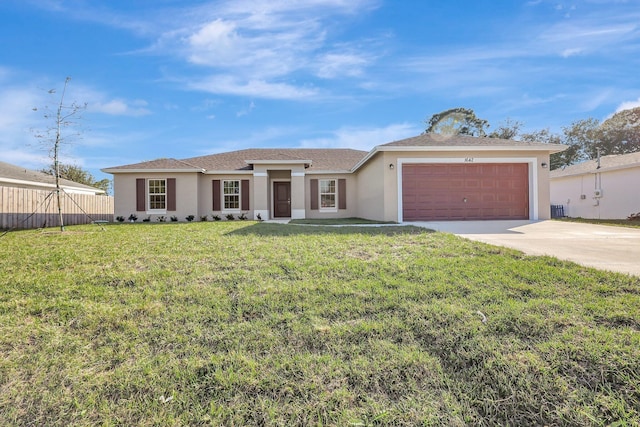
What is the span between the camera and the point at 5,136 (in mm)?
10523

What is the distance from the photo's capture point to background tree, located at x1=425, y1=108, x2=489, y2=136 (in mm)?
33125

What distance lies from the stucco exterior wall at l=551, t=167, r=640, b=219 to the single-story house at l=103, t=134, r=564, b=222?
7.81 metres

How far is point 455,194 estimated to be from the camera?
38.4 ft

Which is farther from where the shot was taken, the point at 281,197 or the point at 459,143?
the point at 281,197

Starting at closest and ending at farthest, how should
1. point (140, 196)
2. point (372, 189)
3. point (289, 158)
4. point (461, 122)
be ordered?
1. point (372, 189)
2. point (289, 158)
3. point (140, 196)
4. point (461, 122)

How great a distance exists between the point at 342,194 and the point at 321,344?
1407cm

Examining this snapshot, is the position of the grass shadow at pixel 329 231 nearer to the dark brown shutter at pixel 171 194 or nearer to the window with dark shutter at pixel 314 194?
the window with dark shutter at pixel 314 194

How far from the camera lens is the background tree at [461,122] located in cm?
3312

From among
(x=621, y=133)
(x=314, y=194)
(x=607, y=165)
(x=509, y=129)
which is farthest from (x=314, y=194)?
(x=621, y=133)

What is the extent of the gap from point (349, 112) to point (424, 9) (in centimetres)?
827

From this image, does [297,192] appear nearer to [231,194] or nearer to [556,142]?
[231,194]

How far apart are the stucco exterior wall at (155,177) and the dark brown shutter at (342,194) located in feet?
24.3

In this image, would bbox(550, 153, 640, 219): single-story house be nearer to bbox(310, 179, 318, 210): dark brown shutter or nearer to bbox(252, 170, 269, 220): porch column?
bbox(310, 179, 318, 210): dark brown shutter

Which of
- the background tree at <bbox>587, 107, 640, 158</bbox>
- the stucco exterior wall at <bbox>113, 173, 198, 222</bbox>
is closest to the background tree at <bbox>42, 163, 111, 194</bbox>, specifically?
the stucco exterior wall at <bbox>113, 173, 198, 222</bbox>
